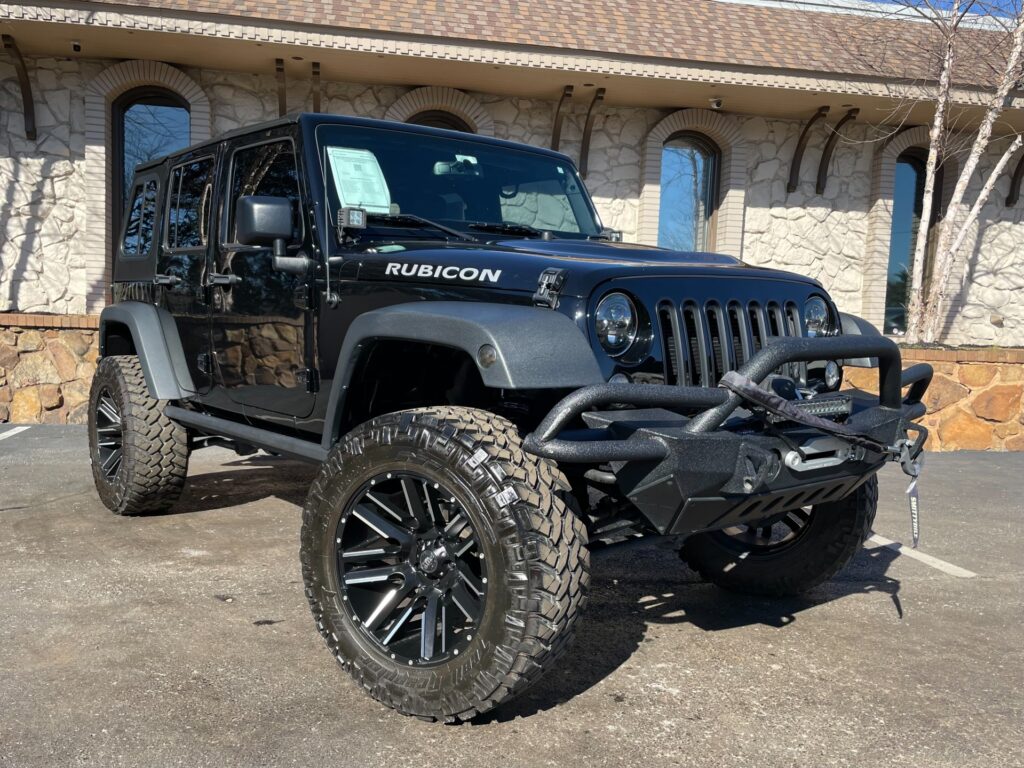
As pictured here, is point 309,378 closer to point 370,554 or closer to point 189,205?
point 370,554

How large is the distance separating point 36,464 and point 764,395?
5.86m

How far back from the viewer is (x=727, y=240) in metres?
12.5

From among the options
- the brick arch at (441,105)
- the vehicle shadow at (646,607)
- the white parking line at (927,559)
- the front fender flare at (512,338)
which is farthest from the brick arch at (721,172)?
the front fender flare at (512,338)

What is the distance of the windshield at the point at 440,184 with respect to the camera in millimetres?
3627

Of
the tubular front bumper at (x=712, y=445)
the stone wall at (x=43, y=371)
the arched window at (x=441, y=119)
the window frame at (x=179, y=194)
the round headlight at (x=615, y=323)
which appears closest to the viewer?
the tubular front bumper at (x=712, y=445)

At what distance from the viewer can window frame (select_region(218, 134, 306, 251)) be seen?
3615mm

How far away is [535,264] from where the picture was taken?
9.43 feet

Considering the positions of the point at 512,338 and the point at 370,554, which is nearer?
the point at 512,338

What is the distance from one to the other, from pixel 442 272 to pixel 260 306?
1.21 m

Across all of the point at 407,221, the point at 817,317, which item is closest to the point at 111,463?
the point at 407,221

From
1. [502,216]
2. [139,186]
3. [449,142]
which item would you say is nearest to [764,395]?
[502,216]

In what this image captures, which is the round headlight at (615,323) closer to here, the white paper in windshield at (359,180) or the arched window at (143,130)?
the white paper in windshield at (359,180)

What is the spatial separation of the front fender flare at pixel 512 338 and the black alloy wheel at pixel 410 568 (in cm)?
40

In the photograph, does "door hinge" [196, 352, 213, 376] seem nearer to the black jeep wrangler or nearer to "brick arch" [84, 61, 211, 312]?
the black jeep wrangler
